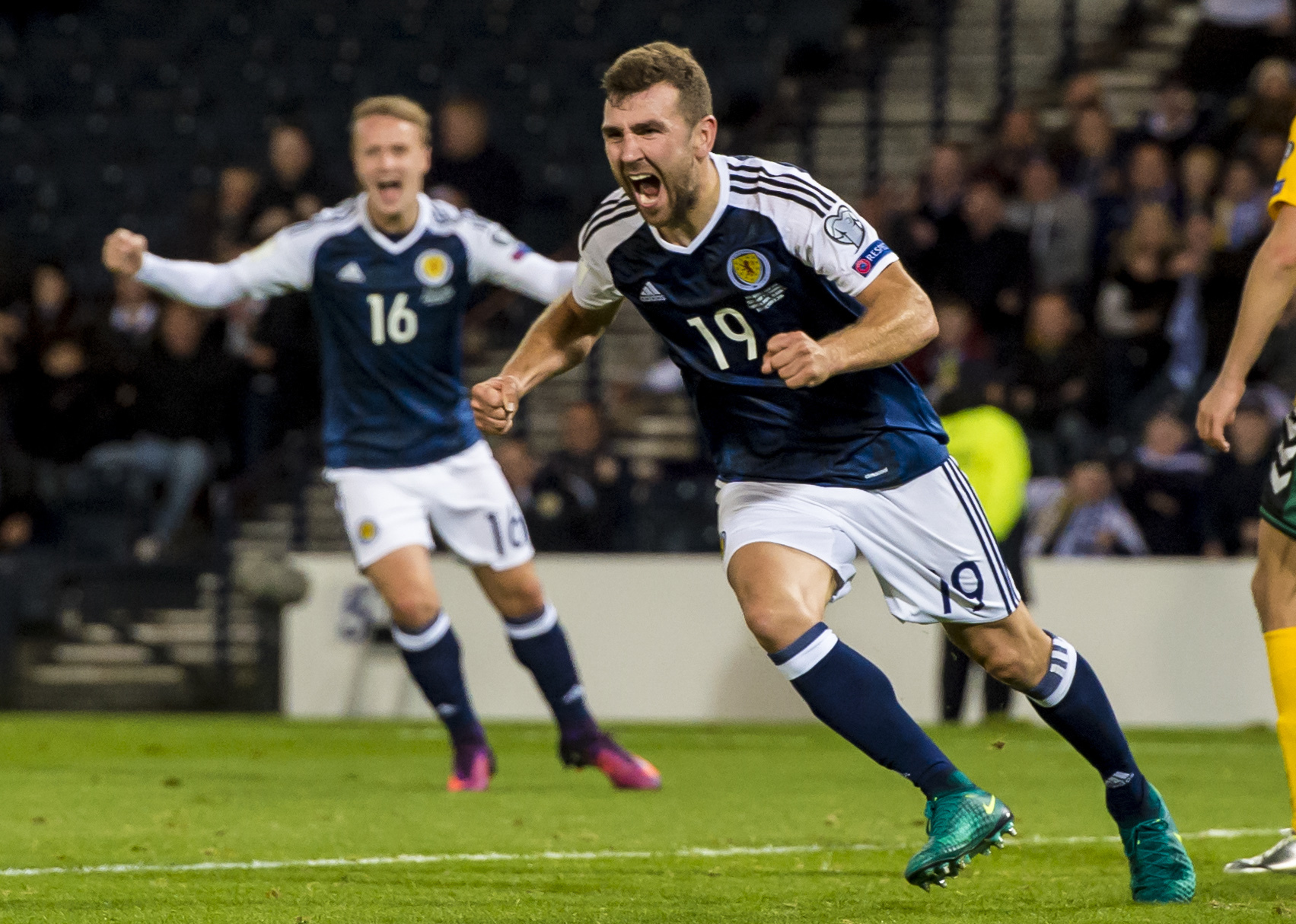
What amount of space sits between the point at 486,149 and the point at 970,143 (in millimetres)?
4022

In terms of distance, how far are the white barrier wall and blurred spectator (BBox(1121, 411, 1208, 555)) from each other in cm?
42

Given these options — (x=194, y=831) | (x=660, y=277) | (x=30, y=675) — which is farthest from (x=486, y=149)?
(x=660, y=277)

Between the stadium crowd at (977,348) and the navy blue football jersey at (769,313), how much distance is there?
7.29 m

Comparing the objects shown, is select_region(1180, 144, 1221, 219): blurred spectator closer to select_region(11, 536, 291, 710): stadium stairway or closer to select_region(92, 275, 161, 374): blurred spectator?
select_region(11, 536, 291, 710): stadium stairway

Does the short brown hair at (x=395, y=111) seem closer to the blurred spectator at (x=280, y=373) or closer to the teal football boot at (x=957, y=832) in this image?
the teal football boot at (x=957, y=832)

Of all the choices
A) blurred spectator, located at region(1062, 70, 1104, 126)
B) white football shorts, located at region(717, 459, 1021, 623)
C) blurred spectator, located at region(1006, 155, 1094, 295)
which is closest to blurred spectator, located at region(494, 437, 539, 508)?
blurred spectator, located at region(1006, 155, 1094, 295)

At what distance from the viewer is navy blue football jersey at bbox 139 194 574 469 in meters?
7.45

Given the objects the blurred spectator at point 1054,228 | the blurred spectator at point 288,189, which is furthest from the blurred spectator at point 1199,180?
the blurred spectator at point 288,189

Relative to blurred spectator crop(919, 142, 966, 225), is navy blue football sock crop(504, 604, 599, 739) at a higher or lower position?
lower

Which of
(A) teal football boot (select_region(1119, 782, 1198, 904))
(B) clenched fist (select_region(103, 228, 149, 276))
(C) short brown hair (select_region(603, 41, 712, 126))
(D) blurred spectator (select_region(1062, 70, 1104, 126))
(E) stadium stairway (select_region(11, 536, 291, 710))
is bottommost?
(E) stadium stairway (select_region(11, 536, 291, 710))

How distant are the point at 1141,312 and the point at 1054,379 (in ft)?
2.62

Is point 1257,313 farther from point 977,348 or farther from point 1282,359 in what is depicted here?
point 977,348

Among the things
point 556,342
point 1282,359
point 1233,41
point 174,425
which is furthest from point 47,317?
point 556,342

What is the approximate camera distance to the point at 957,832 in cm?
385
